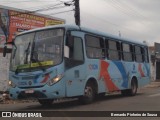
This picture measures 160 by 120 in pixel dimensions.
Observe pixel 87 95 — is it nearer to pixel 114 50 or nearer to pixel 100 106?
pixel 100 106

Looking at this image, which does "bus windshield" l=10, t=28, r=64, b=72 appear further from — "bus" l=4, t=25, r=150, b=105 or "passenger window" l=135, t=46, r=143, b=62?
"passenger window" l=135, t=46, r=143, b=62

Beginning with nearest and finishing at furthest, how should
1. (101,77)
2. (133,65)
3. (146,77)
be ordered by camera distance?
1. (101,77)
2. (133,65)
3. (146,77)

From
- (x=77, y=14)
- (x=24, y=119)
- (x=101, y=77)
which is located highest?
(x=77, y=14)

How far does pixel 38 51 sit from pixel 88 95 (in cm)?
273

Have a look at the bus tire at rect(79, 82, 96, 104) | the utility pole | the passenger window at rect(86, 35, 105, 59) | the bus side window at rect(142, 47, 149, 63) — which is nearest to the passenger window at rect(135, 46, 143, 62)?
the bus side window at rect(142, 47, 149, 63)

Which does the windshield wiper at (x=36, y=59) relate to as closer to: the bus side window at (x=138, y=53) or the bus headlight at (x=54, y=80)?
the bus headlight at (x=54, y=80)

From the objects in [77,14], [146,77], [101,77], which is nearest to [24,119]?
[101,77]

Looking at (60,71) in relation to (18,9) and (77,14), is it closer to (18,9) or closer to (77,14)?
(77,14)

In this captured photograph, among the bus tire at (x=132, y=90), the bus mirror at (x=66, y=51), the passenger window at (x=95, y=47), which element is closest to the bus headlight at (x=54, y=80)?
the bus mirror at (x=66, y=51)

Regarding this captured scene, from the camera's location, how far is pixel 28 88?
48.2ft

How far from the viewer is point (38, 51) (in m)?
14.9

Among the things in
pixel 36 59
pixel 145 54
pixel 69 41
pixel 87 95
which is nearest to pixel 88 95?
pixel 87 95

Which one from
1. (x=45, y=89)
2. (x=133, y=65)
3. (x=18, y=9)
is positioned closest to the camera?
(x=45, y=89)

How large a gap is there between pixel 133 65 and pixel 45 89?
7906 millimetres
